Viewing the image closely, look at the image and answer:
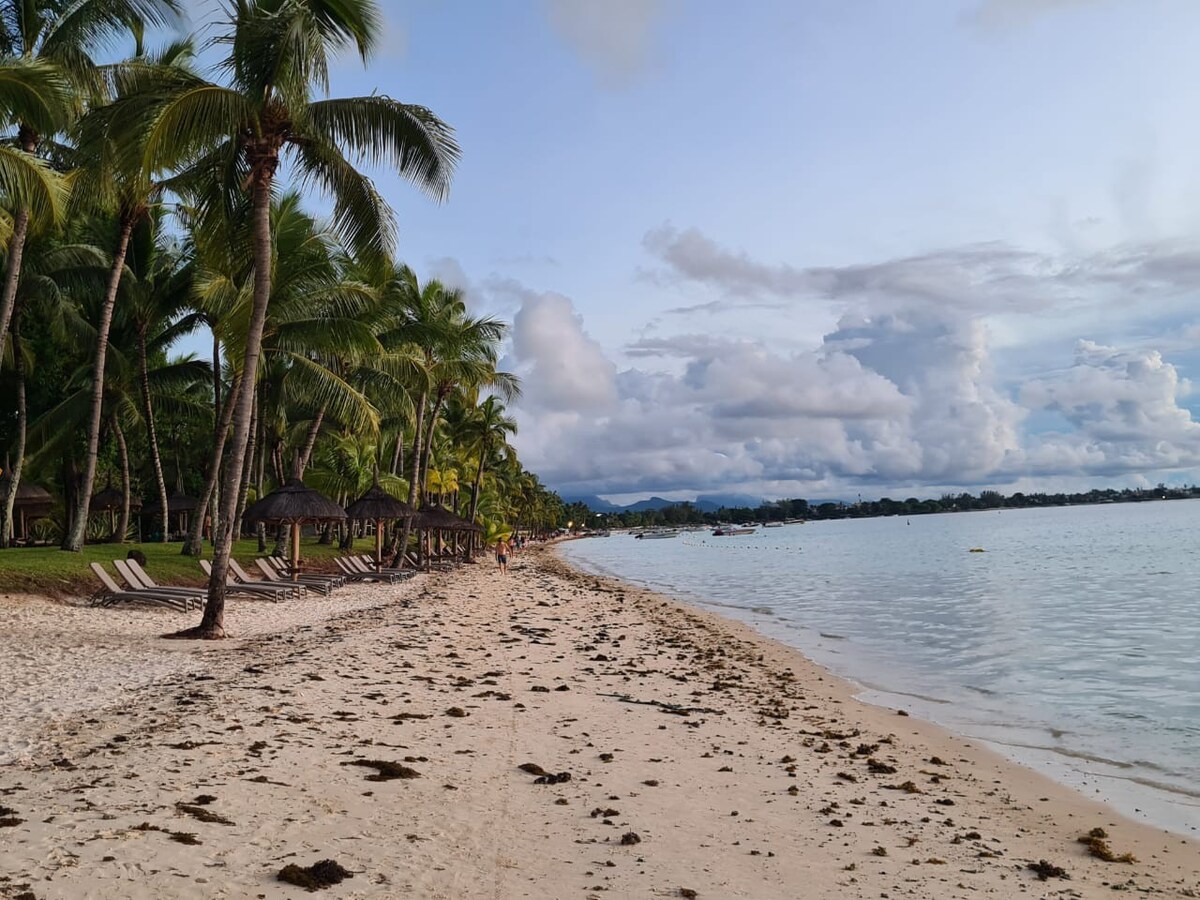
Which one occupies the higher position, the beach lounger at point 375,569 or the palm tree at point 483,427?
the palm tree at point 483,427

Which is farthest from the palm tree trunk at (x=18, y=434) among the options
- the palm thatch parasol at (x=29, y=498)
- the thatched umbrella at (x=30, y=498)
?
the thatched umbrella at (x=30, y=498)

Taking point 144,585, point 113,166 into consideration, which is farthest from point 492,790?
point 144,585

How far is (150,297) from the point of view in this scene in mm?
23609

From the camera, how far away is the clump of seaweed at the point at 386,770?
5.58 metres

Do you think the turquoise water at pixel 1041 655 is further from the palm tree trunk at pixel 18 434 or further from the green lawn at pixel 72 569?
the palm tree trunk at pixel 18 434

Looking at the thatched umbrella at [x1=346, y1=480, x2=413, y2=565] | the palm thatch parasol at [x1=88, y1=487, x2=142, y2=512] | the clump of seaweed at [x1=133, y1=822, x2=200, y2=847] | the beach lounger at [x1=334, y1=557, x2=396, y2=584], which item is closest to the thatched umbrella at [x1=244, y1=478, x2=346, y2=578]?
the thatched umbrella at [x1=346, y1=480, x2=413, y2=565]

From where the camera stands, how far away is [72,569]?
56.6 ft

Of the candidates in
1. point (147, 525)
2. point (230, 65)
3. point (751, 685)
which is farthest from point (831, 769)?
point (147, 525)

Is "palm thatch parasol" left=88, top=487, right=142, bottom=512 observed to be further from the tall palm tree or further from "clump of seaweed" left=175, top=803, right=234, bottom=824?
"clump of seaweed" left=175, top=803, right=234, bottom=824

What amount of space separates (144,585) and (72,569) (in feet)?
6.91

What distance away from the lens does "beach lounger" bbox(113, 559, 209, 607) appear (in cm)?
1564

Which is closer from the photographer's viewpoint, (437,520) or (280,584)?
(280,584)

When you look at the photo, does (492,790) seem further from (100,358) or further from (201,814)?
(100,358)

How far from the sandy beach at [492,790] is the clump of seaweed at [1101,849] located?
0.09 meters
